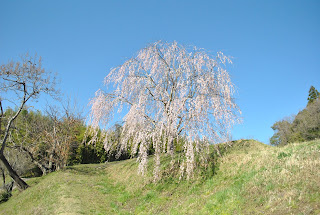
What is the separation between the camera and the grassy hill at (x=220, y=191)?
19.3 ft

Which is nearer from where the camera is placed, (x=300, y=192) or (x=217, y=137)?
(x=300, y=192)

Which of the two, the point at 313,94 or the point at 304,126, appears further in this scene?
the point at 313,94

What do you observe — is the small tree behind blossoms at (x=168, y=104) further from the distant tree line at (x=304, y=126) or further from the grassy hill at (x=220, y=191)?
the distant tree line at (x=304, y=126)

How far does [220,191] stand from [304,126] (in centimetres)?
3231

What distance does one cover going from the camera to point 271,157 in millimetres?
8562

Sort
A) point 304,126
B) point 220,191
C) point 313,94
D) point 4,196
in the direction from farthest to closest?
1. point 313,94
2. point 304,126
3. point 4,196
4. point 220,191

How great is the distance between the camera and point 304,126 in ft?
111

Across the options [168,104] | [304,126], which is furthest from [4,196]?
[304,126]

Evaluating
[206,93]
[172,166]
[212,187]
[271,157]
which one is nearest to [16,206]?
[172,166]

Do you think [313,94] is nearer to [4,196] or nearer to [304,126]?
[304,126]

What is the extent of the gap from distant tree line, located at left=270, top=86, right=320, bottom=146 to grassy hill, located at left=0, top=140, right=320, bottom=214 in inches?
1018

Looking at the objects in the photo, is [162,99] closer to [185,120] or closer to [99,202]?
[185,120]

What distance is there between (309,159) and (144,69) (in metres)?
7.55

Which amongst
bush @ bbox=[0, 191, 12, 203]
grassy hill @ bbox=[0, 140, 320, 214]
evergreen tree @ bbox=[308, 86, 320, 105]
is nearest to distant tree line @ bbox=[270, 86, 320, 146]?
evergreen tree @ bbox=[308, 86, 320, 105]
